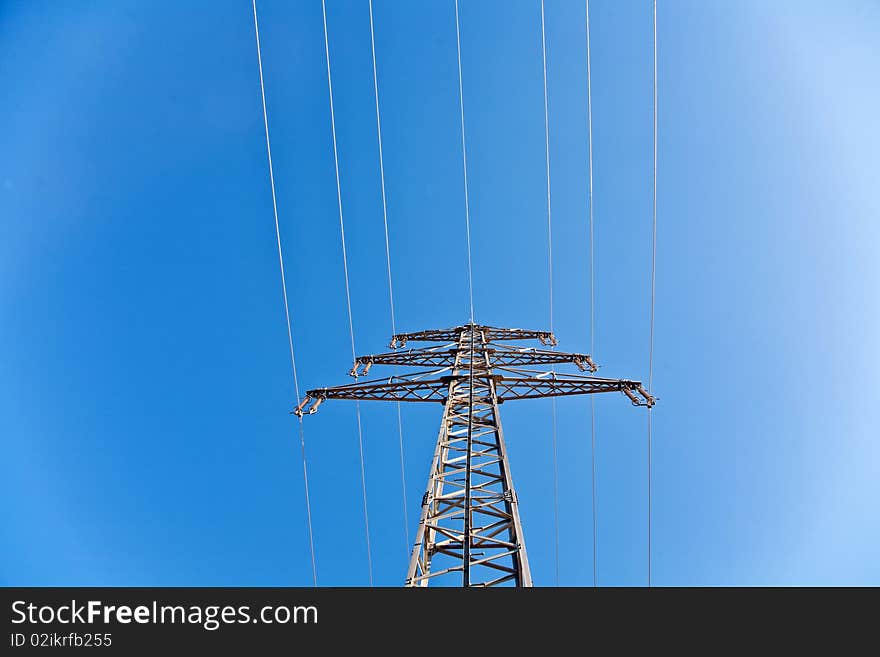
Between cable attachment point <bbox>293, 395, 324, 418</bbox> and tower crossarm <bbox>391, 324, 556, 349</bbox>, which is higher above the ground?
tower crossarm <bbox>391, 324, 556, 349</bbox>

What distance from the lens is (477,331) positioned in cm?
1848

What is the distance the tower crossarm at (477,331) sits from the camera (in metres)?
19.1

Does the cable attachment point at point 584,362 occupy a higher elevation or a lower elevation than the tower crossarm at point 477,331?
lower

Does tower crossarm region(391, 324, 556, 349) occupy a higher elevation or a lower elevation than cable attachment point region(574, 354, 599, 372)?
higher

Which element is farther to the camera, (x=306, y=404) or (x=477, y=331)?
(x=477, y=331)

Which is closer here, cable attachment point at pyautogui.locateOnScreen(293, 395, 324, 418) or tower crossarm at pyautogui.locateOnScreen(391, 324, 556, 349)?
cable attachment point at pyautogui.locateOnScreen(293, 395, 324, 418)

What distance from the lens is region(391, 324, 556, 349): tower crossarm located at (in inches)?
752

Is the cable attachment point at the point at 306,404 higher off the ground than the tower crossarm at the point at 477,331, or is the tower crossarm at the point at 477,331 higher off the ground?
the tower crossarm at the point at 477,331

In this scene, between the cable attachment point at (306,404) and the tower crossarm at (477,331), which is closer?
the cable attachment point at (306,404)
